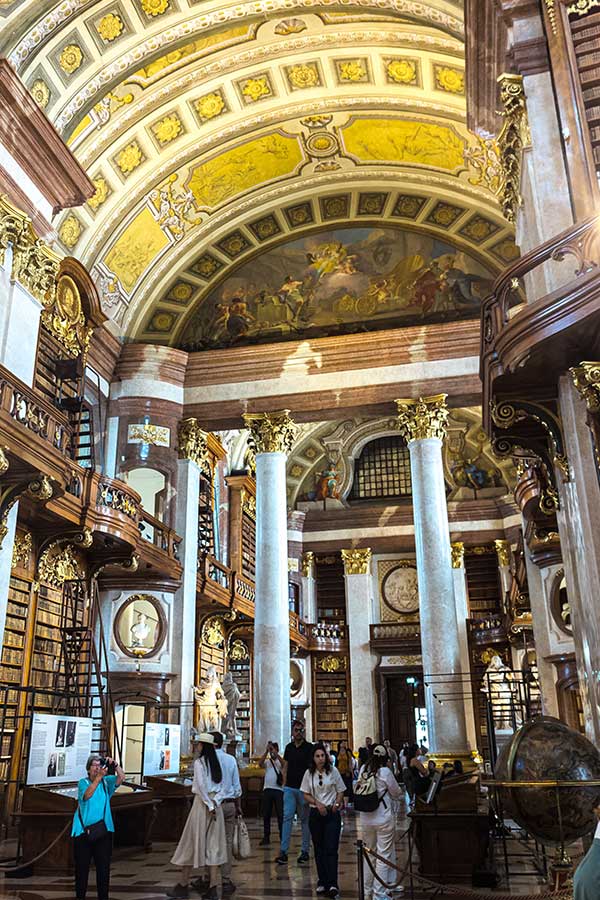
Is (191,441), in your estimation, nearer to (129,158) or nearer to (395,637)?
(129,158)

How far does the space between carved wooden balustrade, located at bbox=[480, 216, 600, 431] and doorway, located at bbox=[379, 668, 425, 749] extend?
17.8 m

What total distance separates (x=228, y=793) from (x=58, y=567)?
702 cm

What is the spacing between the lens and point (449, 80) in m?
14.1

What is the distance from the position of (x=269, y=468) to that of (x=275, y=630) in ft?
10.4

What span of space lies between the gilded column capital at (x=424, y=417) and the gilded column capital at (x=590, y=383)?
9376 mm

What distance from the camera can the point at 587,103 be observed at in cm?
725

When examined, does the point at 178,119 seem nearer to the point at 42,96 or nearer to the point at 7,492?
the point at 42,96

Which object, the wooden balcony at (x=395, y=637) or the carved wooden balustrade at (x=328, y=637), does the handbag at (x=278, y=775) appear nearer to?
the carved wooden balustrade at (x=328, y=637)

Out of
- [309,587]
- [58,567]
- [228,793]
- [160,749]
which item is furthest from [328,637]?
[228,793]

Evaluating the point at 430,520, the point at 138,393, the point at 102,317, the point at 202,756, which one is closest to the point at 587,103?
the point at 202,756

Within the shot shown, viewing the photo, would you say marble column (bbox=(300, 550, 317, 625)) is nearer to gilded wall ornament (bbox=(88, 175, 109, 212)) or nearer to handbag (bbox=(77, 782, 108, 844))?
gilded wall ornament (bbox=(88, 175, 109, 212))

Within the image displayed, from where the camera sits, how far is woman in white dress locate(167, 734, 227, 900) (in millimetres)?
6383

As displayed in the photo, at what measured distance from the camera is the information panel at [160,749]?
10711 millimetres

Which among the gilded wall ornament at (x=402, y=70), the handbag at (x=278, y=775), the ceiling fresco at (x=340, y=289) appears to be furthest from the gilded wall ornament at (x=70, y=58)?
the handbag at (x=278, y=775)
